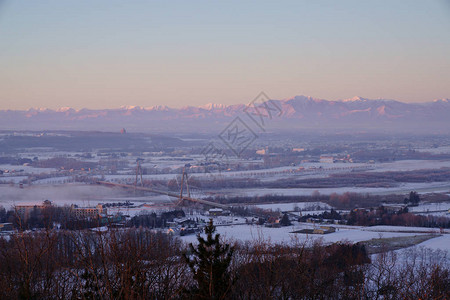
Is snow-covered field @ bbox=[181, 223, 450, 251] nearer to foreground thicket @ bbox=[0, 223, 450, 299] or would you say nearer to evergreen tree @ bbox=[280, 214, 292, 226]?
evergreen tree @ bbox=[280, 214, 292, 226]

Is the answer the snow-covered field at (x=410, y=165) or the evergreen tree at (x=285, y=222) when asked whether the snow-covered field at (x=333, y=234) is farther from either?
the snow-covered field at (x=410, y=165)

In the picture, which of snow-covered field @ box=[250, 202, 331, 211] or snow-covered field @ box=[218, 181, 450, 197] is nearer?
snow-covered field @ box=[250, 202, 331, 211]

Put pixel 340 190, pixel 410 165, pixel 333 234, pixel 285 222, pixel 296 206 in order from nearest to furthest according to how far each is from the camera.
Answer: pixel 333 234, pixel 285 222, pixel 296 206, pixel 340 190, pixel 410 165

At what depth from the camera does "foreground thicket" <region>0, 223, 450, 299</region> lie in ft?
9.17

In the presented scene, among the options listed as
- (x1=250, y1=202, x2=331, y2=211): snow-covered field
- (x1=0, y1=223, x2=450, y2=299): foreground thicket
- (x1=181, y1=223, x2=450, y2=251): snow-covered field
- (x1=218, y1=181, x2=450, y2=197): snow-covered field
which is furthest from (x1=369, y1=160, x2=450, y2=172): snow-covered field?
(x1=0, y1=223, x2=450, y2=299): foreground thicket

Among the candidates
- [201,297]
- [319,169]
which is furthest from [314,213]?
[319,169]

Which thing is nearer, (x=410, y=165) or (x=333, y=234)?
(x=333, y=234)

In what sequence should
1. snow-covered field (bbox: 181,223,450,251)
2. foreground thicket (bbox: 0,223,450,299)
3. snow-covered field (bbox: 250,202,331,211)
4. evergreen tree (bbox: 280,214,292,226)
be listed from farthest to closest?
1. snow-covered field (bbox: 250,202,331,211)
2. evergreen tree (bbox: 280,214,292,226)
3. snow-covered field (bbox: 181,223,450,251)
4. foreground thicket (bbox: 0,223,450,299)

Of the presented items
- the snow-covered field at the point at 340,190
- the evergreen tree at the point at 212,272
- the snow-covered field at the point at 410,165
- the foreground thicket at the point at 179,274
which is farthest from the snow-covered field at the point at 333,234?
the snow-covered field at the point at 410,165

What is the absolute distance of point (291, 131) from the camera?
154ft

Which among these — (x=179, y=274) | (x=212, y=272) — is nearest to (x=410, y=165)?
(x=179, y=274)

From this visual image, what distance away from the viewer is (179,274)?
3.33 metres

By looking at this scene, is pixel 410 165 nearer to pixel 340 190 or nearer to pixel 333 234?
pixel 340 190

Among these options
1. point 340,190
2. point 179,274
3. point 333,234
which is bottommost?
point 340,190
